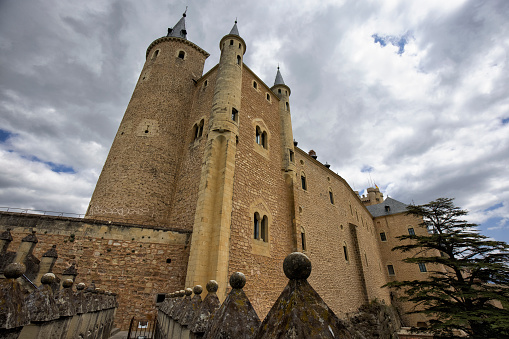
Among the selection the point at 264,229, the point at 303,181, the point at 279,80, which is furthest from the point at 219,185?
the point at 279,80

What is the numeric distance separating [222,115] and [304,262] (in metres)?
10.5

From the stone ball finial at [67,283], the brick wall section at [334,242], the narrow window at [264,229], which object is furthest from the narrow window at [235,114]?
the stone ball finial at [67,283]

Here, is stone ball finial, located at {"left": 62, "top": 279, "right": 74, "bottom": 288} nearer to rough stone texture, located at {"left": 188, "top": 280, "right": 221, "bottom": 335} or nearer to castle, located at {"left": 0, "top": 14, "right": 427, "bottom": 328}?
rough stone texture, located at {"left": 188, "top": 280, "right": 221, "bottom": 335}

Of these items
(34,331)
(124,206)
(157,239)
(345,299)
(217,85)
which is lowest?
(345,299)

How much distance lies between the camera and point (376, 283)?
23.4m

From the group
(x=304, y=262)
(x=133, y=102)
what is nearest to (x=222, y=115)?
(x=133, y=102)

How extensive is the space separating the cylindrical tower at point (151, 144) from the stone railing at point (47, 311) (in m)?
6.26

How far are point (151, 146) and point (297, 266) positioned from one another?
13656mm

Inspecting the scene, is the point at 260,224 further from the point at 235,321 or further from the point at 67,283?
the point at 235,321

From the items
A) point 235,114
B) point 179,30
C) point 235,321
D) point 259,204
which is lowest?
point 235,321

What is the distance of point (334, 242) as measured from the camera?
1875 cm

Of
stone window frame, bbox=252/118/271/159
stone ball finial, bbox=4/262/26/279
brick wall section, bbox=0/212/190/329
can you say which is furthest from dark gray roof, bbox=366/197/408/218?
stone ball finial, bbox=4/262/26/279

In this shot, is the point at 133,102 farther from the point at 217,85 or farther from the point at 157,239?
the point at 157,239

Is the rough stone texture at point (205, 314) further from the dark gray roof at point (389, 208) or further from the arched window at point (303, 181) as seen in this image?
the dark gray roof at point (389, 208)
